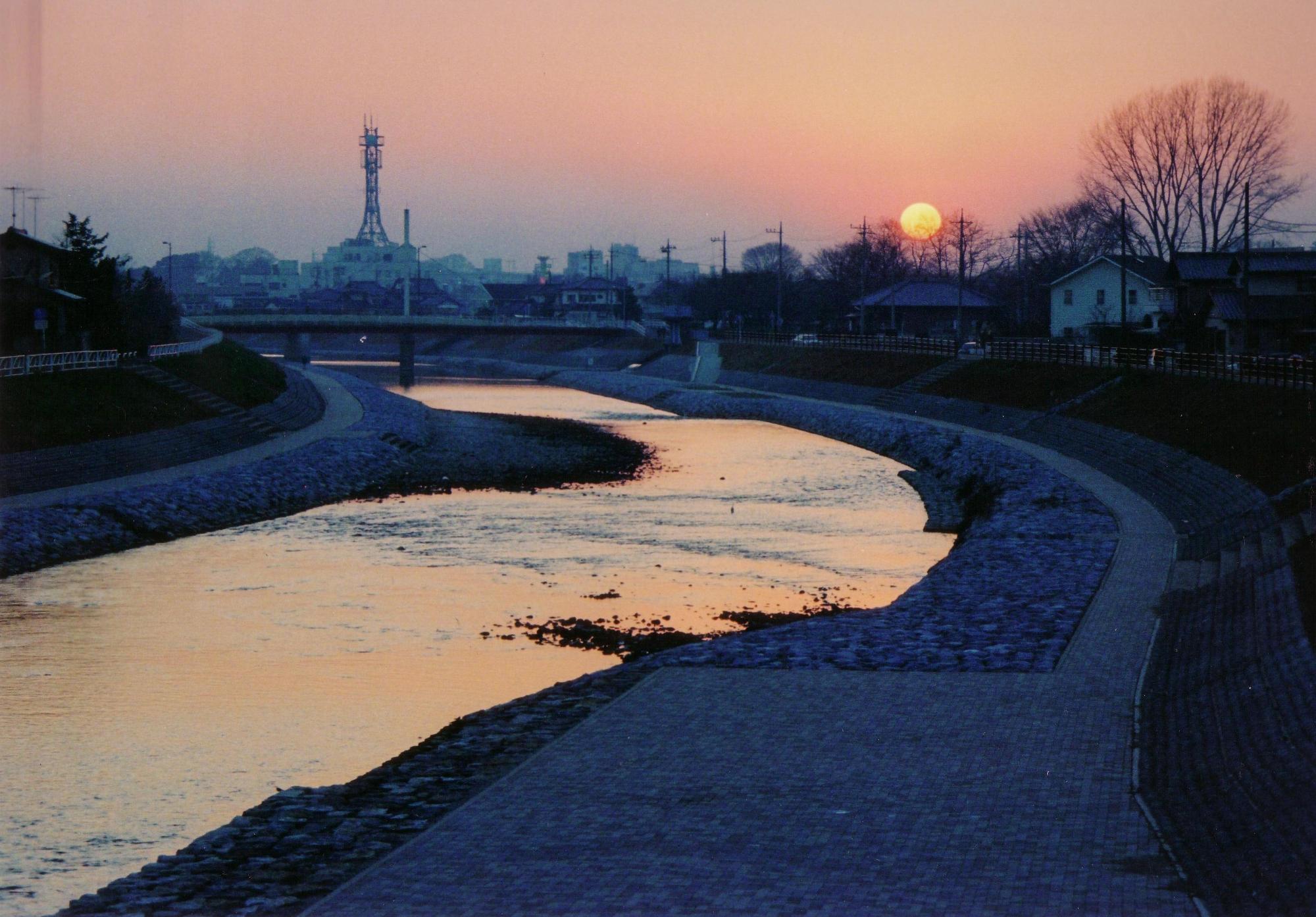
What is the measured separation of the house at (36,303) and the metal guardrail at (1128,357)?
1650 inches

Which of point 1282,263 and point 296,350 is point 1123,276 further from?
point 296,350

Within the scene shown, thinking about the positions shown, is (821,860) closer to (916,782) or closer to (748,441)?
(916,782)

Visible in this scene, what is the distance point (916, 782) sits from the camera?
13.7m

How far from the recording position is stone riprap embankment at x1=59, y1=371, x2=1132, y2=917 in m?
12.2

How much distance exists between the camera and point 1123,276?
6431cm

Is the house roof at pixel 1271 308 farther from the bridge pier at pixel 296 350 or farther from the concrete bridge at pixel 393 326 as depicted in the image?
the bridge pier at pixel 296 350

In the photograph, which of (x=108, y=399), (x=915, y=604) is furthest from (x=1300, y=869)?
(x=108, y=399)

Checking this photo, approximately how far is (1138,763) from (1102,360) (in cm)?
4801

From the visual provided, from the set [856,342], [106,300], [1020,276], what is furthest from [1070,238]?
[106,300]

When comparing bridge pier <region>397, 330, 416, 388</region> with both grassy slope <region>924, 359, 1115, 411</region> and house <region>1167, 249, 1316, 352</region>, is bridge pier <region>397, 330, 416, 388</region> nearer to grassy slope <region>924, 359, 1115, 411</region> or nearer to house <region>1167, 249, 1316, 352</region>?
grassy slope <region>924, 359, 1115, 411</region>

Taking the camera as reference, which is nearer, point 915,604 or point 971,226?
point 915,604

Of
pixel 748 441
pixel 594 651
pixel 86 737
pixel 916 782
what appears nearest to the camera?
pixel 916 782

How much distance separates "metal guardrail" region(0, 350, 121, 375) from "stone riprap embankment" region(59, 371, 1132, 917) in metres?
30.4

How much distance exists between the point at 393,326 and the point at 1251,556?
92020 millimetres
